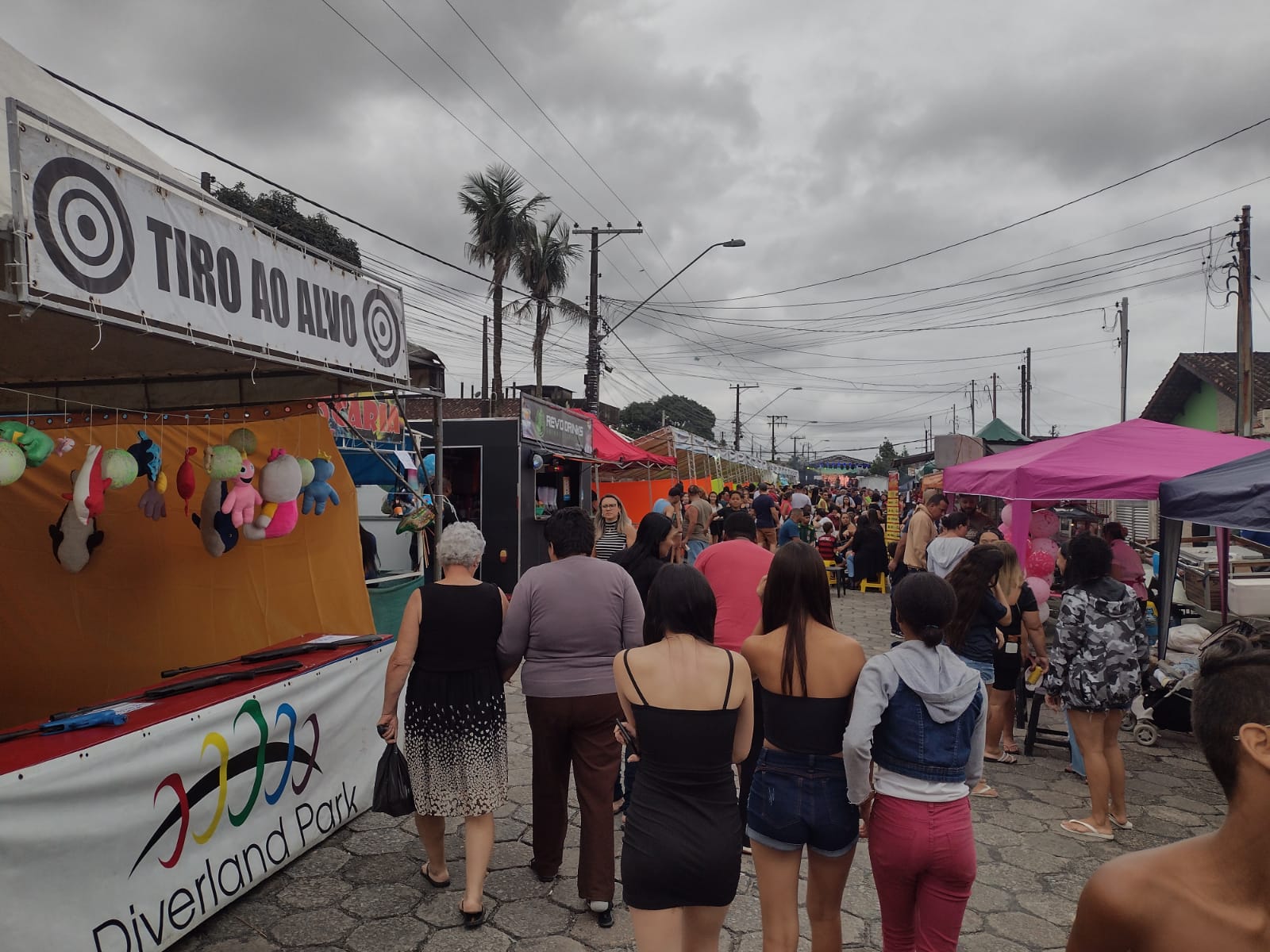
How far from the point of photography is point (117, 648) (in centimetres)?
552

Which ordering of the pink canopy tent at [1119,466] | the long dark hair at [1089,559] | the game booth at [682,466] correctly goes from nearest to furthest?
the long dark hair at [1089,559] < the pink canopy tent at [1119,466] < the game booth at [682,466]

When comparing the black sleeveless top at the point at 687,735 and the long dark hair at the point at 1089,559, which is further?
the long dark hair at the point at 1089,559

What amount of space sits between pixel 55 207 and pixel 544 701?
8.84 ft

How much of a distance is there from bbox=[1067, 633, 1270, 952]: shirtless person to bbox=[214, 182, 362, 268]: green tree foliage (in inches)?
932

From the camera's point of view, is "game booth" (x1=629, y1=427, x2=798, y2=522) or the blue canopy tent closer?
the blue canopy tent

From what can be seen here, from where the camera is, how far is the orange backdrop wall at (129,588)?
540 centimetres

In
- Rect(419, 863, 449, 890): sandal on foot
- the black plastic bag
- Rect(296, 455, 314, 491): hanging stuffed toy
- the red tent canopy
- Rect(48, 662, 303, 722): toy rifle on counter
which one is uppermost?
the red tent canopy

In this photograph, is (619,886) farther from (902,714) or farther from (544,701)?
(902,714)

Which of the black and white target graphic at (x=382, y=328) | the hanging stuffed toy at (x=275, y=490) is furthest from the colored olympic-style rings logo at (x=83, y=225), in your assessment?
the hanging stuffed toy at (x=275, y=490)

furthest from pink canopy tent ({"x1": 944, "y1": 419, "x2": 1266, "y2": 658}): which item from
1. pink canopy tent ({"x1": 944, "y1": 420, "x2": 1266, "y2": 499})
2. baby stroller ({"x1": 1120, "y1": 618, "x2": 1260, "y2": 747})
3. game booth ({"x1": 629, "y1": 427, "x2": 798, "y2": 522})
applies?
game booth ({"x1": 629, "y1": 427, "x2": 798, "y2": 522})

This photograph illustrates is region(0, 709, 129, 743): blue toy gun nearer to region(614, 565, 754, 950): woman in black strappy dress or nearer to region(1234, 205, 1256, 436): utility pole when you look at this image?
region(614, 565, 754, 950): woman in black strappy dress

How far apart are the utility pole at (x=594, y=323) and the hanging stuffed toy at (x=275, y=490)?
13.2m

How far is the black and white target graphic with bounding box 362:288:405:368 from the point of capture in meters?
4.94

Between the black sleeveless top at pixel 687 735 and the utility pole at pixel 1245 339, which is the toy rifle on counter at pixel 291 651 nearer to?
the black sleeveless top at pixel 687 735
